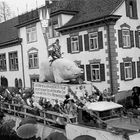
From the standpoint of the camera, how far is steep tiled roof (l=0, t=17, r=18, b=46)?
3371 centimetres

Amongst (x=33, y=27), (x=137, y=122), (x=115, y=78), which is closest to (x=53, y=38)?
(x=33, y=27)

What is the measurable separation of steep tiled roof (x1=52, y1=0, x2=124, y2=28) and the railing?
10442 millimetres

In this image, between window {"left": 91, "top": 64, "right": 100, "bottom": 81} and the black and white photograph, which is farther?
window {"left": 91, "top": 64, "right": 100, "bottom": 81}

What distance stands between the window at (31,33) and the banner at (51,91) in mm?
14126

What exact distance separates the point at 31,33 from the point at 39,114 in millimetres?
18045

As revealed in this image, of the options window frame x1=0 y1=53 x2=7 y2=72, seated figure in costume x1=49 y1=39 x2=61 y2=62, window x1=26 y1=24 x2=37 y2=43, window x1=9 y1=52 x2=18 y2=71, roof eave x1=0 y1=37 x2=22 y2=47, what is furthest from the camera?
window frame x1=0 y1=53 x2=7 y2=72

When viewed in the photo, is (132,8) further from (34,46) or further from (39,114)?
(39,114)

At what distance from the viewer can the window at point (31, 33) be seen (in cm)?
2934

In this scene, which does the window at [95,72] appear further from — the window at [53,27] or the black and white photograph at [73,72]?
the window at [53,27]

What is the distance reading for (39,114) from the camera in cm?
1291

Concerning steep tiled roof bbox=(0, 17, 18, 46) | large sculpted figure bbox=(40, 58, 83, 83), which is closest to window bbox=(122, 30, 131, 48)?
large sculpted figure bbox=(40, 58, 83, 83)

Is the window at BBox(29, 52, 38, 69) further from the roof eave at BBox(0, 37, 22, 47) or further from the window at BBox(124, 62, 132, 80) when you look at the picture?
the window at BBox(124, 62, 132, 80)

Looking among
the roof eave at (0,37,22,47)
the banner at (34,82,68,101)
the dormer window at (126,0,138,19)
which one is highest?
the dormer window at (126,0,138,19)

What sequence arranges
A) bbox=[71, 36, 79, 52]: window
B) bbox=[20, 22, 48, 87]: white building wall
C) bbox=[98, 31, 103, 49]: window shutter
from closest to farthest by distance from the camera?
bbox=[98, 31, 103, 49]: window shutter < bbox=[71, 36, 79, 52]: window < bbox=[20, 22, 48, 87]: white building wall
